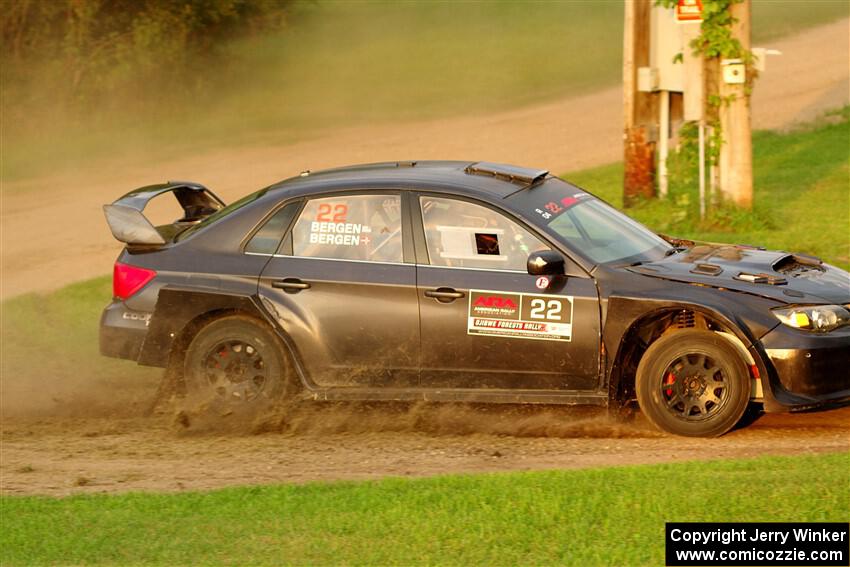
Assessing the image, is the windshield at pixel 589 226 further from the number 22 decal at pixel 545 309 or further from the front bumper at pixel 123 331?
the front bumper at pixel 123 331

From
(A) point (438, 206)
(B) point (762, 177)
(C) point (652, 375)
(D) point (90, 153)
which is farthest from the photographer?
(D) point (90, 153)

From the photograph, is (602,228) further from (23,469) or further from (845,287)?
(23,469)

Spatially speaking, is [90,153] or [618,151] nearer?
[618,151]

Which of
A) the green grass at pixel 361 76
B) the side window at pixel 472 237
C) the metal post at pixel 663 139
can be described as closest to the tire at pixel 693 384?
the side window at pixel 472 237

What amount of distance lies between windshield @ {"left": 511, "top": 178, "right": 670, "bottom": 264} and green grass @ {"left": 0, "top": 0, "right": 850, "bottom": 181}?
49.0 ft

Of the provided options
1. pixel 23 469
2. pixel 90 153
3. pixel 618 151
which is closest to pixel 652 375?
pixel 23 469

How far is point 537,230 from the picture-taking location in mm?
7793

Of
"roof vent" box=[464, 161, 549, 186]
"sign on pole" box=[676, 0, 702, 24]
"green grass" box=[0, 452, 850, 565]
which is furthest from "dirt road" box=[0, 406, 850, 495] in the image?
"sign on pole" box=[676, 0, 702, 24]

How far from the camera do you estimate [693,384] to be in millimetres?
7391

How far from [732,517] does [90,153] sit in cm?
1888

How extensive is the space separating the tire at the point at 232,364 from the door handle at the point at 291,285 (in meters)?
0.28

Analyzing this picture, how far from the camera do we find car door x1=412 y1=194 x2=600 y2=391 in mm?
7590

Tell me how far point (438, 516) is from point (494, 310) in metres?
1.98

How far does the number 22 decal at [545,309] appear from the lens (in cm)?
759
